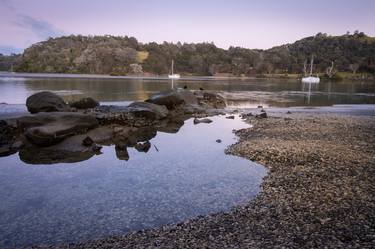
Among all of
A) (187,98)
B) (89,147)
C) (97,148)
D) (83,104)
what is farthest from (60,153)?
(187,98)

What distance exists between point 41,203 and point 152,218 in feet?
13.0

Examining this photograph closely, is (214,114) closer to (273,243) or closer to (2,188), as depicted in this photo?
(2,188)

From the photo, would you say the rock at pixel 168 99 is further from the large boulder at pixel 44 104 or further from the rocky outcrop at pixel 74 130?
the large boulder at pixel 44 104

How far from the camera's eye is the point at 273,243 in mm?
7910

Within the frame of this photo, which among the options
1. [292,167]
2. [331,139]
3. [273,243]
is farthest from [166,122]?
[273,243]

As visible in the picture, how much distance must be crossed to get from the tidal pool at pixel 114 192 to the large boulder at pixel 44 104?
921 cm

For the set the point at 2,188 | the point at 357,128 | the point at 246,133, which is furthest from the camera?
the point at 357,128

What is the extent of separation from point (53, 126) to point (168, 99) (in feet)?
52.3

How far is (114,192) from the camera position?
477 inches

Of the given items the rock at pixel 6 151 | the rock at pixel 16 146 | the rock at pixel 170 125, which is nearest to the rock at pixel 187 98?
the rock at pixel 170 125

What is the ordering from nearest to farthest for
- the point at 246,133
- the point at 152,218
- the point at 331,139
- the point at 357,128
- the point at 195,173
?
the point at 152,218
the point at 195,173
the point at 331,139
the point at 246,133
the point at 357,128

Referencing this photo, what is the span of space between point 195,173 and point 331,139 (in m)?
10.4

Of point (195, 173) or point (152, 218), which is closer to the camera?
point (152, 218)

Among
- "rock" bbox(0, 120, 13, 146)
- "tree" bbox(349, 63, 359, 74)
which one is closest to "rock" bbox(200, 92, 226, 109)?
"rock" bbox(0, 120, 13, 146)
